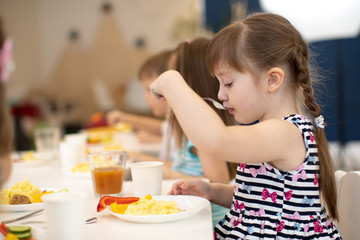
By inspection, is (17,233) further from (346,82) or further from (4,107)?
Result: (346,82)

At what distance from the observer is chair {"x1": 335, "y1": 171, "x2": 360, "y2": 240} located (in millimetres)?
1119

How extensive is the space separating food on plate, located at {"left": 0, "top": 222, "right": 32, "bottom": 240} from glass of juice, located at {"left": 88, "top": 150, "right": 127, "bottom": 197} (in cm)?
40

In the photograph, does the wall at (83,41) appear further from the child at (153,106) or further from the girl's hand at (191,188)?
the girl's hand at (191,188)

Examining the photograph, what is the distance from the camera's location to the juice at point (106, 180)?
49.1 inches

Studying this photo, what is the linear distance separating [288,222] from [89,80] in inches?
323

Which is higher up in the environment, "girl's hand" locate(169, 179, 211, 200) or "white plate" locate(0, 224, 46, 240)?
"white plate" locate(0, 224, 46, 240)

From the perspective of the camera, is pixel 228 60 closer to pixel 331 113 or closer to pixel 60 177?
pixel 60 177

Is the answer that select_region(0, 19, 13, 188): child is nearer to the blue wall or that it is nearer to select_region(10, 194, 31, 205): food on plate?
select_region(10, 194, 31, 205): food on plate

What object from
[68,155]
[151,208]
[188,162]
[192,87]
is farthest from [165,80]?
[68,155]

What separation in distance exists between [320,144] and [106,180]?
0.60 m

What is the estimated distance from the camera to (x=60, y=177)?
1.65m

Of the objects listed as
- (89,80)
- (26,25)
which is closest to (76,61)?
(89,80)

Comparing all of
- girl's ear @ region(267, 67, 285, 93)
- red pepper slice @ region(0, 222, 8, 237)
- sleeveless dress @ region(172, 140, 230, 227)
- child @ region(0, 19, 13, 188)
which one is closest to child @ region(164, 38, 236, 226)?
sleeveless dress @ region(172, 140, 230, 227)

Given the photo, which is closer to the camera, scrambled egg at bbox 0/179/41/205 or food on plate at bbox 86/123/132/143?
scrambled egg at bbox 0/179/41/205
